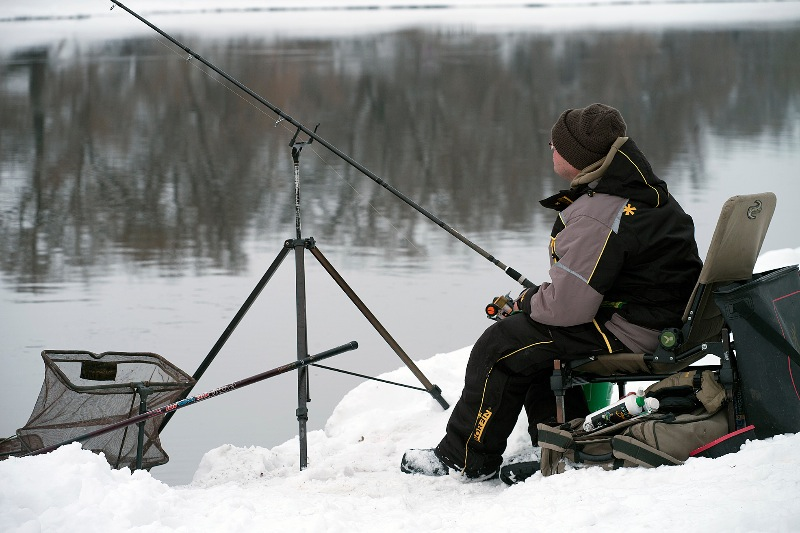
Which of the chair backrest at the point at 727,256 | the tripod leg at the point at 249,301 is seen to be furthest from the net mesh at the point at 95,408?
the chair backrest at the point at 727,256

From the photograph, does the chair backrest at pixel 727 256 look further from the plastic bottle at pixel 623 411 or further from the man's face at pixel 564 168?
the man's face at pixel 564 168

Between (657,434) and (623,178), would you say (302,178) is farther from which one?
(657,434)

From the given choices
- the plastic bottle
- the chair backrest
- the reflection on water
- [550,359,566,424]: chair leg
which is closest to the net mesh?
the reflection on water

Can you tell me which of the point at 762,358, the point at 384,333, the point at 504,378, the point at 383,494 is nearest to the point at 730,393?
the point at 762,358

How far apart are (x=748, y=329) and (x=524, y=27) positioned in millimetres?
30871

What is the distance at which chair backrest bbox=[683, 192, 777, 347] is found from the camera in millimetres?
2816

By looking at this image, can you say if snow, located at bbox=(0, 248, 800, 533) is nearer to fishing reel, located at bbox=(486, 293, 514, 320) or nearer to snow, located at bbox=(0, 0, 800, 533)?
snow, located at bbox=(0, 0, 800, 533)

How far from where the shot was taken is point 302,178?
10797 mm

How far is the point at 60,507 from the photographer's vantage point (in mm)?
2561

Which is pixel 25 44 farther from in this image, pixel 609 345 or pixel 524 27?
pixel 609 345

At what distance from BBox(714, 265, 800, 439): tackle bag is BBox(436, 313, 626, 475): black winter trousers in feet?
1.20

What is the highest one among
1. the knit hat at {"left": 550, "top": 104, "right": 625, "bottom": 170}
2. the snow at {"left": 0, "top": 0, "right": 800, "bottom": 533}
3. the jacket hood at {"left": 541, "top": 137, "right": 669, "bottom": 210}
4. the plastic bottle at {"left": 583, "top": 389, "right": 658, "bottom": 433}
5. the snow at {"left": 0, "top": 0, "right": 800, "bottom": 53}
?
the snow at {"left": 0, "top": 0, "right": 800, "bottom": 53}

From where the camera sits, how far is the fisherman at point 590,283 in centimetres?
297

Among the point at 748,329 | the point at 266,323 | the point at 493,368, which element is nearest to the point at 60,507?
the point at 493,368
